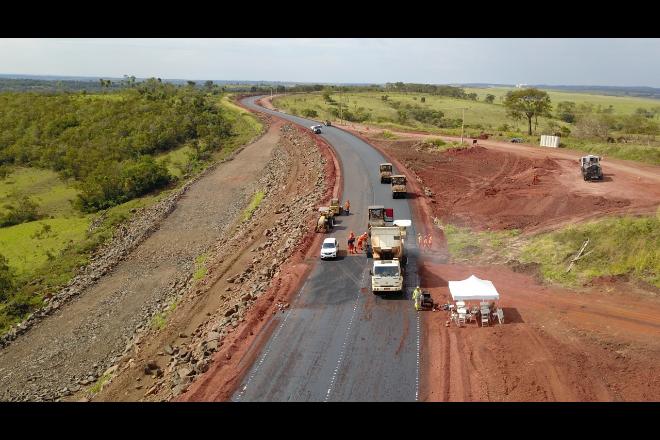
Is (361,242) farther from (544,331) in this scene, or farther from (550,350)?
(550,350)

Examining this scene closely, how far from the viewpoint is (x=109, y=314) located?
132ft

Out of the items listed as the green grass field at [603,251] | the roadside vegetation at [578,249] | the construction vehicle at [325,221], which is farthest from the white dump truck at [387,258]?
the green grass field at [603,251]

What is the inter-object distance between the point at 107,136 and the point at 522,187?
3332 inches

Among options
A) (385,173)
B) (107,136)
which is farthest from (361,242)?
(107,136)

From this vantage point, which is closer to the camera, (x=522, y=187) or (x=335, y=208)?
(x=335, y=208)

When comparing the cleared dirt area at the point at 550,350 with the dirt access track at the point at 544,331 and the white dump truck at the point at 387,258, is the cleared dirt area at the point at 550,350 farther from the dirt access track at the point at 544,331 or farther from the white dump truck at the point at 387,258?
the white dump truck at the point at 387,258

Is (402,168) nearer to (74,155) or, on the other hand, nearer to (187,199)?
(187,199)

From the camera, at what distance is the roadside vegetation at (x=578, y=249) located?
31.1 m

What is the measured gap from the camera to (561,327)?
2609cm

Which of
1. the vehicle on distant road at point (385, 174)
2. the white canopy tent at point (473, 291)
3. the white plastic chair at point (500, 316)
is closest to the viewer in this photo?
the white canopy tent at point (473, 291)

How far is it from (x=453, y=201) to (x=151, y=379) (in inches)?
1331

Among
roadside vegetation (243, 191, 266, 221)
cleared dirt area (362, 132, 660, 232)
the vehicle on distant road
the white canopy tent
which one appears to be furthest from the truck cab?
roadside vegetation (243, 191, 266, 221)

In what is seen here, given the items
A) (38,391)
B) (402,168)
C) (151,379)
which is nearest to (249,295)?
(151,379)

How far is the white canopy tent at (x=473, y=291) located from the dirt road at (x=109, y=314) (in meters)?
22.9
